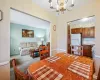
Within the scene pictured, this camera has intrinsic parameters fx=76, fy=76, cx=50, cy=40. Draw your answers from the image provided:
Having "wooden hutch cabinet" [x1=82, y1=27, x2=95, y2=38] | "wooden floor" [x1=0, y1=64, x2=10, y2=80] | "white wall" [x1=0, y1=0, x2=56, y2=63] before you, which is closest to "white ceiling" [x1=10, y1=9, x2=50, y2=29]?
"white wall" [x1=0, y1=0, x2=56, y2=63]

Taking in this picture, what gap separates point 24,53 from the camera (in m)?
5.99

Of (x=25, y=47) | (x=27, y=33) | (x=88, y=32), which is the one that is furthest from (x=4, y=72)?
(x=88, y=32)

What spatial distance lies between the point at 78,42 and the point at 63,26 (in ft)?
7.69

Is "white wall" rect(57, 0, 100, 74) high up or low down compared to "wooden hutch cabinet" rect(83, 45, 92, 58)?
up

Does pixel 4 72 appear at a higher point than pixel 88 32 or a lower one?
lower

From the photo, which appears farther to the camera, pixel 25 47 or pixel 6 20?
pixel 25 47

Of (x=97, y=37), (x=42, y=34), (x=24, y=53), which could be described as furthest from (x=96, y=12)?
(x=42, y=34)

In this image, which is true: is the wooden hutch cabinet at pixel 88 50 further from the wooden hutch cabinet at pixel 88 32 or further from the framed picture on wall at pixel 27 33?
the framed picture on wall at pixel 27 33

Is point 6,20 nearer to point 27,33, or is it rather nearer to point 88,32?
point 27,33

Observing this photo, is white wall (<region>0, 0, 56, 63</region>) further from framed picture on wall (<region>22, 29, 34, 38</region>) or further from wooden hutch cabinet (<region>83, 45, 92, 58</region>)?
framed picture on wall (<region>22, 29, 34, 38</region>)

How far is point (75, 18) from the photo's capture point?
2.96 metres

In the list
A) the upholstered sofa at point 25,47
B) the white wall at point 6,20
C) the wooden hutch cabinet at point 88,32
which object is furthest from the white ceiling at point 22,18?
the wooden hutch cabinet at point 88,32

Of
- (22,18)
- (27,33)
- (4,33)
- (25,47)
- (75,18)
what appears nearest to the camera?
(4,33)

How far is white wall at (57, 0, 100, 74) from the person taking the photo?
236cm
